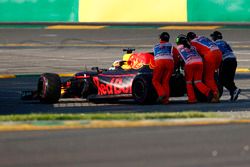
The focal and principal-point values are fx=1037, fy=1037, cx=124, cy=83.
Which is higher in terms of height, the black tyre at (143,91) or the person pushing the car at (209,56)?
the person pushing the car at (209,56)

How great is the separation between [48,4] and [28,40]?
12.8 feet

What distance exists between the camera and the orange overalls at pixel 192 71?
63.3ft

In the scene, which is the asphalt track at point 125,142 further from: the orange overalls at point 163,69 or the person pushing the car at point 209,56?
the person pushing the car at point 209,56

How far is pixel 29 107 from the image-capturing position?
61.8 feet

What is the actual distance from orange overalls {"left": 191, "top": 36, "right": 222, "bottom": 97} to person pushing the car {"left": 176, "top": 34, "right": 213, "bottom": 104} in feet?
0.63

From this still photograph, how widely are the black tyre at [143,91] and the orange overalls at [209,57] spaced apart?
120cm

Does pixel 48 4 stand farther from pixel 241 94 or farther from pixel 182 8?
pixel 241 94

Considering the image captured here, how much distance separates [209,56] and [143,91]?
153 centimetres

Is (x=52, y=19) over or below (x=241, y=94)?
over

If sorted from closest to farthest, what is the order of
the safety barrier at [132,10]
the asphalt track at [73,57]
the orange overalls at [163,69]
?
the asphalt track at [73,57] → the orange overalls at [163,69] → the safety barrier at [132,10]

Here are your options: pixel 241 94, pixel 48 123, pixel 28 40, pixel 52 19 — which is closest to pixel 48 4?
pixel 52 19

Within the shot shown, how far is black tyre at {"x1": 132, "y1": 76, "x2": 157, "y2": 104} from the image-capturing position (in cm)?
1900

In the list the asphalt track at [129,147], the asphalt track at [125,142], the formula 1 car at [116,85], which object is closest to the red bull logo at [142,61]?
the formula 1 car at [116,85]

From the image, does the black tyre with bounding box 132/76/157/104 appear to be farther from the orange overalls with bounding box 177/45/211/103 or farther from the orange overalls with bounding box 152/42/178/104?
the orange overalls with bounding box 177/45/211/103
